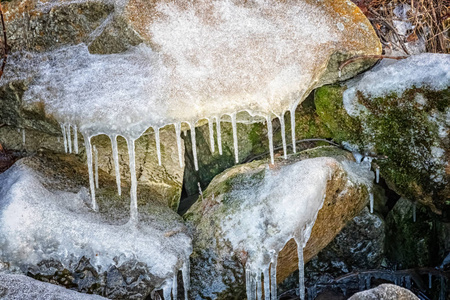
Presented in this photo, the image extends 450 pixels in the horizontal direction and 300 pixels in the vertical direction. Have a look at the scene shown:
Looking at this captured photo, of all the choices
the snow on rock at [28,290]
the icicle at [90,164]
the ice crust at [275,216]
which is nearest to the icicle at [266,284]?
the ice crust at [275,216]

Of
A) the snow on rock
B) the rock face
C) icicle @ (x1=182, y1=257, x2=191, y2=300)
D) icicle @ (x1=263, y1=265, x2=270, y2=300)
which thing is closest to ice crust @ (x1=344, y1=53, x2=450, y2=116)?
the rock face

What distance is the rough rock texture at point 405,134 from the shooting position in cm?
349

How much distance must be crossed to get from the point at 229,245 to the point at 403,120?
163 centimetres

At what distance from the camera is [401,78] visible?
3.56 meters

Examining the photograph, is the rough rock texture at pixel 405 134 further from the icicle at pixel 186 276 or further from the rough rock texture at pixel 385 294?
the icicle at pixel 186 276

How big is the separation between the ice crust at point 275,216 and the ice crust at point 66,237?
0.46 m

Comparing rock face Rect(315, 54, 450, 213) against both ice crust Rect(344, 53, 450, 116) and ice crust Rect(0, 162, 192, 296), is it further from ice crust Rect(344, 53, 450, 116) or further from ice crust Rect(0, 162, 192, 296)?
ice crust Rect(0, 162, 192, 296)

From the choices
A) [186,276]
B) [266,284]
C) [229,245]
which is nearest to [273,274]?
[266,284]

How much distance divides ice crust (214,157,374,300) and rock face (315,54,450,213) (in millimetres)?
482

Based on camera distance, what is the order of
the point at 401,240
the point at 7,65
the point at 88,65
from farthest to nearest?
the point at 401,240 < the point at 7,65 < the point at 88,65

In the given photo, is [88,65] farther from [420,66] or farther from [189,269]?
[420,66]

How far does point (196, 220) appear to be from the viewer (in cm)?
380

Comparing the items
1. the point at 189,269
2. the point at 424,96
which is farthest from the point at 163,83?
the point at 424,96

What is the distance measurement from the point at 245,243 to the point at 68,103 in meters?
1.64
